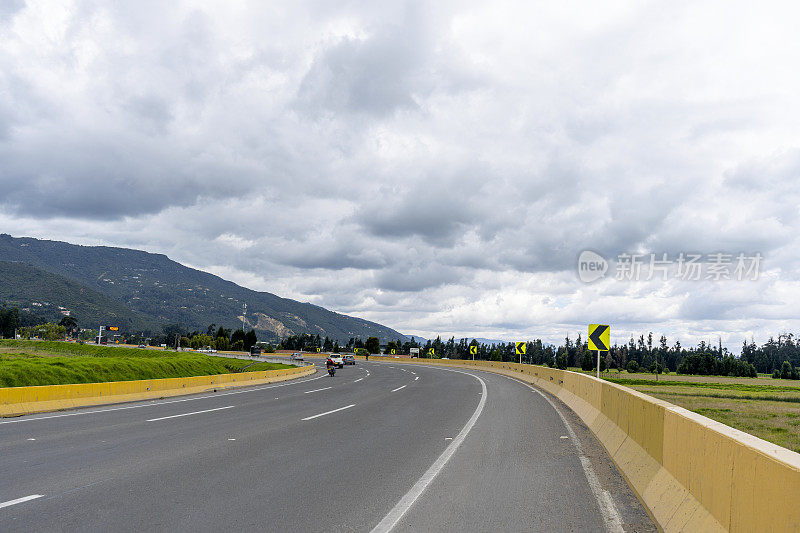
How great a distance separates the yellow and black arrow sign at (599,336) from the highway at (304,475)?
25.0 feet

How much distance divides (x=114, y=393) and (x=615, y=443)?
624 inches

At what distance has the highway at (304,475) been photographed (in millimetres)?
5969

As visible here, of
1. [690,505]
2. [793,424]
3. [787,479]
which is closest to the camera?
[787,479]

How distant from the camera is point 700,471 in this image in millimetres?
5309

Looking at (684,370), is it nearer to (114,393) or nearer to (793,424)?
(793,424)

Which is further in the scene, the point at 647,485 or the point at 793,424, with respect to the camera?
the point at 793,424

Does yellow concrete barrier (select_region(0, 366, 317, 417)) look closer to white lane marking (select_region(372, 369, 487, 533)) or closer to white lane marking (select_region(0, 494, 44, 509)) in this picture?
white lane marking (select_region(0, 494, 44, 509))

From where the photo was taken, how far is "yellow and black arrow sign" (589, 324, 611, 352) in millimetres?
21967

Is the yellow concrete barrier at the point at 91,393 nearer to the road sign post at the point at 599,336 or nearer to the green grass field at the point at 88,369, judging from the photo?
the green grass field at the point at 88,369

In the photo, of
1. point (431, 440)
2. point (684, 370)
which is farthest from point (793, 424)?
point (684, 370)

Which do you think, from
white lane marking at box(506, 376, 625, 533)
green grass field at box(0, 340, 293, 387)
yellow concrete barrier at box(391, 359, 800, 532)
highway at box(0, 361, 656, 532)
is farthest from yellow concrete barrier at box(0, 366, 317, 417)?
yellow concrete barrier at box(391, 359, 800, 532)

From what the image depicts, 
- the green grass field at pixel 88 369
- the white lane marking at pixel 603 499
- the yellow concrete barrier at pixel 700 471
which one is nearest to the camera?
the yellow concrete barrier at pixel 700 471

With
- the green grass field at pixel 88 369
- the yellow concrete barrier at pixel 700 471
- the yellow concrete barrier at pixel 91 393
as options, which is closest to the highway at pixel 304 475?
the yellow concrete barrier at pixel 700 471

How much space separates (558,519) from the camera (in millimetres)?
6227
